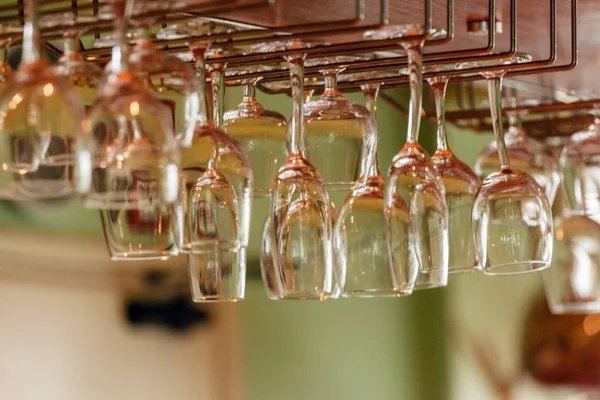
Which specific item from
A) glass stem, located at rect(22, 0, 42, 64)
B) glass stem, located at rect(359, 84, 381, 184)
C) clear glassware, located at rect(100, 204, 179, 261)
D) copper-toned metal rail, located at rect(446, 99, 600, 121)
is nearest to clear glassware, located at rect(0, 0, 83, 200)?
glass stem, located at rect(22, 0, 42, 64)

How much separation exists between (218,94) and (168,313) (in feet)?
6.27

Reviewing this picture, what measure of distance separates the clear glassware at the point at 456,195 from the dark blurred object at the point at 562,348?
3.34m

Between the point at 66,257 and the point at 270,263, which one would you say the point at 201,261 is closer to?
the point at 270,263

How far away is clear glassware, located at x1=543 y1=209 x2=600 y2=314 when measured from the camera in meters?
1.49

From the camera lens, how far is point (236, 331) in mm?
3219

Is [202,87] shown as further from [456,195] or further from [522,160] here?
[522,160]

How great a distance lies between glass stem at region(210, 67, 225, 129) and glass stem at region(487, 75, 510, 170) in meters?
0.27

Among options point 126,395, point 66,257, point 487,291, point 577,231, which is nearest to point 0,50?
point 577,231

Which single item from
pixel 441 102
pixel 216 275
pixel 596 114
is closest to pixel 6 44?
pixel 216 275

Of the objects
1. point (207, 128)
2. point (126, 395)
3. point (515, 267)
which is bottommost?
point (126, 395)

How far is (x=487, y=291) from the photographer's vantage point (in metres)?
4.46

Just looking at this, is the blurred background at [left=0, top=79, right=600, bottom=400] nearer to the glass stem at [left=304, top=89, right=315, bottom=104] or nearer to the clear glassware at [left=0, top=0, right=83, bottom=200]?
the glass stem at [left=304, top=89, right=315, bottom=104]

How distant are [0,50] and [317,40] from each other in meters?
0.27

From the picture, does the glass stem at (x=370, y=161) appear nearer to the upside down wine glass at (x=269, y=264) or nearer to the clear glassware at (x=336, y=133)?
the clear glassware at (x=336, y=133)
